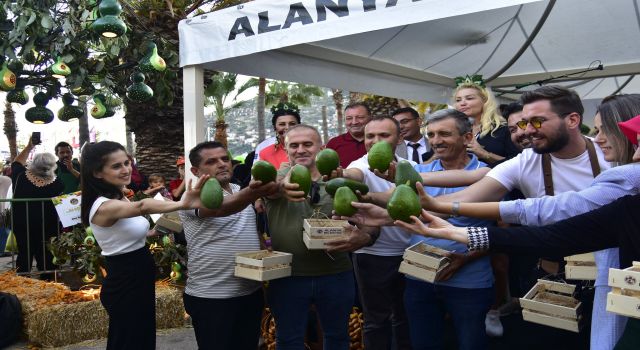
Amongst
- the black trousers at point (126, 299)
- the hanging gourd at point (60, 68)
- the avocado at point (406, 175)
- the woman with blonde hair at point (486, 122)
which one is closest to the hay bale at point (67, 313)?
the black trousers at point (126, 299)

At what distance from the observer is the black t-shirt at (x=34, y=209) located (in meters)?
7.30

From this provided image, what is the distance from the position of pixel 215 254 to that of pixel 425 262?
1.33 meters

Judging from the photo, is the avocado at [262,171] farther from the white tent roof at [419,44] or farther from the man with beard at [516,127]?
the white tent roof at [419,44]

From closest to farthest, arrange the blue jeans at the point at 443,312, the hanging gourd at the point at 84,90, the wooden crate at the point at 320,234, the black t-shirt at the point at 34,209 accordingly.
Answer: the wooden crate at the point at 320,234, the blue jeans at the point at 443,312, the hanging gourd at the point at 84,90, the black t-shirt at the point at 34,209

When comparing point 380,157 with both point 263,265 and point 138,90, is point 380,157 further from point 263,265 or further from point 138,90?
point 138,90

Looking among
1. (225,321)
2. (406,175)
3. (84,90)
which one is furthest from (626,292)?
(84,90)

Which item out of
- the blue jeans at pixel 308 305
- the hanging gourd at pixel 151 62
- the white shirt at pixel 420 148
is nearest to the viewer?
the blue jeans at pixel 308 305

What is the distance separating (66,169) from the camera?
8.30 m

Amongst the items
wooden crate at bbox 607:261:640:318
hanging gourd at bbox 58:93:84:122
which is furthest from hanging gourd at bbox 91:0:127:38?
wooden crate at bbox 607:261:640:318

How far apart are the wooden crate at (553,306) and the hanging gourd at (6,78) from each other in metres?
5.23

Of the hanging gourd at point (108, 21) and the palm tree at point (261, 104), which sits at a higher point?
the palm tree at point (261, 104)

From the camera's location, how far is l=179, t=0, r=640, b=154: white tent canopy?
14.5 ft

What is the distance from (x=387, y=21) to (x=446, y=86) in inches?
169

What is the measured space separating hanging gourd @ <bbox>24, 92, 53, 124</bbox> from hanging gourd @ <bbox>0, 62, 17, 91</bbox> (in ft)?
3.17
